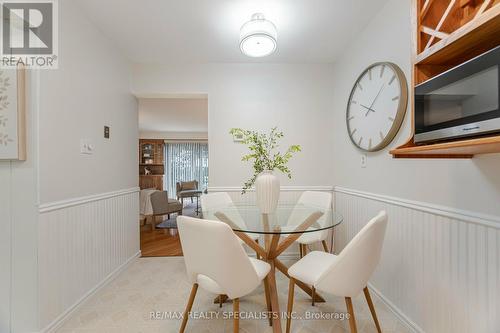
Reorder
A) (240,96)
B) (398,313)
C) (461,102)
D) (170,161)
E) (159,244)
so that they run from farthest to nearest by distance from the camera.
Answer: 1. (170,161)
2. (159,244)
3. (240,96)
4. (398,313)
5. (461,102)

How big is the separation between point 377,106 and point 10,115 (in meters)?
2.72

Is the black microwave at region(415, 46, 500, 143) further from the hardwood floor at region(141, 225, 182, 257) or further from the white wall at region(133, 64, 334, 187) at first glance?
the hardwood floor at region(141, 225, 182, 257)

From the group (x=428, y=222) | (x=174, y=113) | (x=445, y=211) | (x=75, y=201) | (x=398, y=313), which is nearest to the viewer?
(x=445, y=211)

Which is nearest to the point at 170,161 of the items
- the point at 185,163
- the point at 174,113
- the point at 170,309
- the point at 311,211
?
the point at 185,163

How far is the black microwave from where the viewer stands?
0.72 m

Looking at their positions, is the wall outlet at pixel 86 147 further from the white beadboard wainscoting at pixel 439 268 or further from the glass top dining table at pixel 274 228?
the white beadboard wainscoting at pixel 439 268

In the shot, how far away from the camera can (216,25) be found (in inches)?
79.4

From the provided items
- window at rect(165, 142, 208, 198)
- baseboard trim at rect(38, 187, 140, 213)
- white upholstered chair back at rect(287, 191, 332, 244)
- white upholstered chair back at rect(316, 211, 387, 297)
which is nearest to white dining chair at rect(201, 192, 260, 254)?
white upholstered chair back at rect(287, 191, 332, 244)

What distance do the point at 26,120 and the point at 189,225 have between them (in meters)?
1.34

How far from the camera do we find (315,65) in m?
2.79

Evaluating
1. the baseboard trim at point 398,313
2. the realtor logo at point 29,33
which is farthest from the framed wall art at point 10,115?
the baseboard trim at point 398,313

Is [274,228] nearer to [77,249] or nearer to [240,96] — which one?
[77,249]

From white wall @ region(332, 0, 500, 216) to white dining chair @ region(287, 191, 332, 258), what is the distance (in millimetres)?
387

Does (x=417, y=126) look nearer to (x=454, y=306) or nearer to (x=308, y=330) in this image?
(x=454, y=306)
